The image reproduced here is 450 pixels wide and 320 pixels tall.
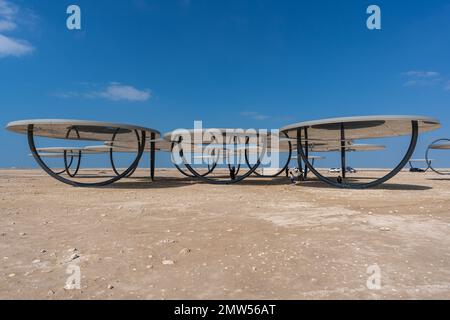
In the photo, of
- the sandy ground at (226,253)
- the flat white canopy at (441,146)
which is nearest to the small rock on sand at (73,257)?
the sandy ground at (226,253)

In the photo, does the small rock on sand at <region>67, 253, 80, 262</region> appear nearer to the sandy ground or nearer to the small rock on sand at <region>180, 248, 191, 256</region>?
the sandy ground

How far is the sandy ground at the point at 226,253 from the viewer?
12.6 feet

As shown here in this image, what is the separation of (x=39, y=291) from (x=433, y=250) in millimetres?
6036

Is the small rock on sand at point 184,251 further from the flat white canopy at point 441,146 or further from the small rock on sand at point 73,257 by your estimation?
the flat white canopy at point 441,146

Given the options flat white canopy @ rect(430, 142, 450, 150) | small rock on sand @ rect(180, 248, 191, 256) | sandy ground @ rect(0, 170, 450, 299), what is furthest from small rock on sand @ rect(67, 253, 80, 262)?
flat white canopy @ rect(430, 142, 450, 150)

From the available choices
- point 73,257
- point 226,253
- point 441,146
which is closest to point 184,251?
point 226,253

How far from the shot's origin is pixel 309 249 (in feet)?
17.9

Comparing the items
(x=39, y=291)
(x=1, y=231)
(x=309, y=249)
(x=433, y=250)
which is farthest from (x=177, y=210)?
(x=433, y=250)

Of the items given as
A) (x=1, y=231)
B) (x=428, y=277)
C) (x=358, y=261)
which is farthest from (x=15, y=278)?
(x=428, y=277)

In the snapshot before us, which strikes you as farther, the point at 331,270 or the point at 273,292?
the point at 331,270
